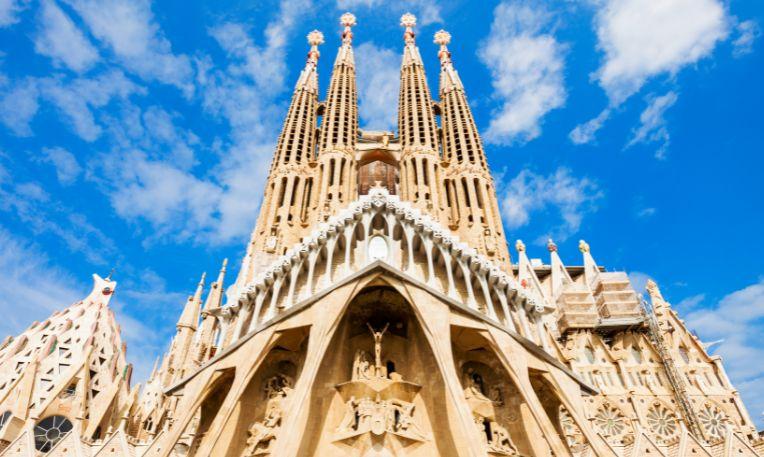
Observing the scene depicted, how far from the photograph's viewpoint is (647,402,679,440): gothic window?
19625mm

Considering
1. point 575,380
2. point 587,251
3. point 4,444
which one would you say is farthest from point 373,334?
point 587,251

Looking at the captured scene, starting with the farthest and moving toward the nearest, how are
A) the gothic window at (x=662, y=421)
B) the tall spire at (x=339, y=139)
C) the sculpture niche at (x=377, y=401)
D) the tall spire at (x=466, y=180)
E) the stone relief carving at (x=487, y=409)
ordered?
the tall spire at (x=339, y=139) < the tall spire at (x=466, y=180) < the gothic window at (x=662, y=421) < the stone relief carving at (x=487, y=409) < the sculpture niche at (x=377, y=401)

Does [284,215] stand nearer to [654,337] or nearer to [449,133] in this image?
[449,133]

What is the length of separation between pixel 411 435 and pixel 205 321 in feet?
40.4

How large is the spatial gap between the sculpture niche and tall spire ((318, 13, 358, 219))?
27.9 ft

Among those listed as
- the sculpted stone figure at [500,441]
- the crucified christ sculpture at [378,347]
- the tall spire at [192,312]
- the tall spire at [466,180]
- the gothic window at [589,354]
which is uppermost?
the tall spire at [466,180]

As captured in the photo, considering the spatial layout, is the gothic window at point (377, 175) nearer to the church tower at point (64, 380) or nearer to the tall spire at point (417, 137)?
the tall spire at point (417, 137)

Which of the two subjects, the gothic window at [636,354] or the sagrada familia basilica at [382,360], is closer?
the sagrada familia basilica at [382,360]

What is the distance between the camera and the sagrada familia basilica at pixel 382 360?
47.0ft

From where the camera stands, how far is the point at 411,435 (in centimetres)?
1427

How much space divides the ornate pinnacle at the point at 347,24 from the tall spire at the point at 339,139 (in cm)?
236

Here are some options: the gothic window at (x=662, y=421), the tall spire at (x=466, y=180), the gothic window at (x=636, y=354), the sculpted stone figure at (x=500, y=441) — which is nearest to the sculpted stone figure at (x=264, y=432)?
the sculpted stone figure at (x=500, y=441)

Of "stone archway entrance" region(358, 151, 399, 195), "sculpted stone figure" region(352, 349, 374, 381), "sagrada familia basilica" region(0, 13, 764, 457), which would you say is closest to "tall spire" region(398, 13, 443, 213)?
"sagrada familia basilica" region(0, 13, 764, 457)

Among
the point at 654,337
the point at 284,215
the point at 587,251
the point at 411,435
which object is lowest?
the point at 411,435
